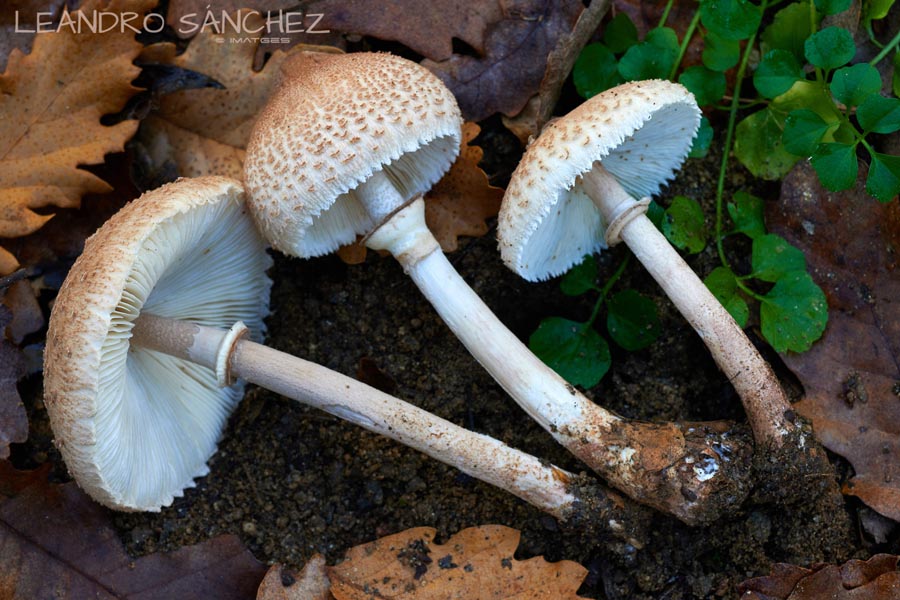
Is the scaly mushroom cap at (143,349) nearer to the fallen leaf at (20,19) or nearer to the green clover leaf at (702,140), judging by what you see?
the fallen leaf at (20,19)

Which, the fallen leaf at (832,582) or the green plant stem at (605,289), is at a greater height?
the green plant stem at (605,289)

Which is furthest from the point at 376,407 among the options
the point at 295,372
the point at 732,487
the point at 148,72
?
the point at 148,72

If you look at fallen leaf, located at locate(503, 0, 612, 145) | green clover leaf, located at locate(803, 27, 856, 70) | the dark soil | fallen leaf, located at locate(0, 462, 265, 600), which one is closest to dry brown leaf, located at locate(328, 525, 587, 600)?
the dark soil

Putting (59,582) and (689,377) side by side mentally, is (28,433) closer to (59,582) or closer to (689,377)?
(59,582)

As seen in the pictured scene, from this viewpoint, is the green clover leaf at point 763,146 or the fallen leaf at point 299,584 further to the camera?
the green clover leaf at point 763,146

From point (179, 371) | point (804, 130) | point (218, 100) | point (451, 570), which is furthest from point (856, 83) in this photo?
point (179, 371)

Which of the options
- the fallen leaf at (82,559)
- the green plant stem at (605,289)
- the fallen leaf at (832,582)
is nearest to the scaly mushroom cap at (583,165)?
the green plant stem at (605,289)
